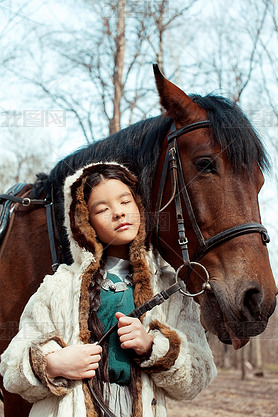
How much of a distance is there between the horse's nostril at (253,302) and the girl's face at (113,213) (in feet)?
1.92

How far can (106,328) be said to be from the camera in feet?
6.57

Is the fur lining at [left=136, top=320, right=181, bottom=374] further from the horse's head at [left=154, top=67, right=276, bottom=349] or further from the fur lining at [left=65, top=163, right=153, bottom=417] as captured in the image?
the horse's head at [left=154, top=67, right=276, bottom=349]

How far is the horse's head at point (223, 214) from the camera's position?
1.88 metres

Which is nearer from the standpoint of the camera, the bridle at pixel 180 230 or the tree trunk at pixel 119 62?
the bridle at pixel 180 230

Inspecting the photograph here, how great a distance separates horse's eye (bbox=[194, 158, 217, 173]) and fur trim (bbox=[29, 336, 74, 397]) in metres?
1.11

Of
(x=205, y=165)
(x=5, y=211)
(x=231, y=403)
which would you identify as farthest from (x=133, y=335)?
(x=231, y=403)

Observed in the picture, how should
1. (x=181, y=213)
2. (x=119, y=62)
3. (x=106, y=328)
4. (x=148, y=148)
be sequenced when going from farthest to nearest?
(x=119, y=62) → (x=148, y=148) → (x=181, y=213) → (x=106, y=328)

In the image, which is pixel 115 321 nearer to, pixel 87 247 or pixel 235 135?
pixel 87 247

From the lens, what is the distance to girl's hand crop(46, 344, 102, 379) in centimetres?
179

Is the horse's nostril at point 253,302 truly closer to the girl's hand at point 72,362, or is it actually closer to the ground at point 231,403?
the girl's hand at point 72,362

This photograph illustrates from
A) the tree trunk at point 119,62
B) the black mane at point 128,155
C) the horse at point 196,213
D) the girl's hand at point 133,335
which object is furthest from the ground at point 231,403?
the girl's hand at point 133,335

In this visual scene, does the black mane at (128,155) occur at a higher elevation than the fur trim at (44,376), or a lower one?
higher

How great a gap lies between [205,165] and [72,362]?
1.11m

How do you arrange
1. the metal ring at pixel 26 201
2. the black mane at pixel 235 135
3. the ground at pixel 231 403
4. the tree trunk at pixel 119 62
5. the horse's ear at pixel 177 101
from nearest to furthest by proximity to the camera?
the black mane at pixel 235 135 < the horse's ear at pixel 177 101 < the metal ring at pixel 26 201 < the tree trunk at pixel 119 62 < the ground at pixel 231 403
